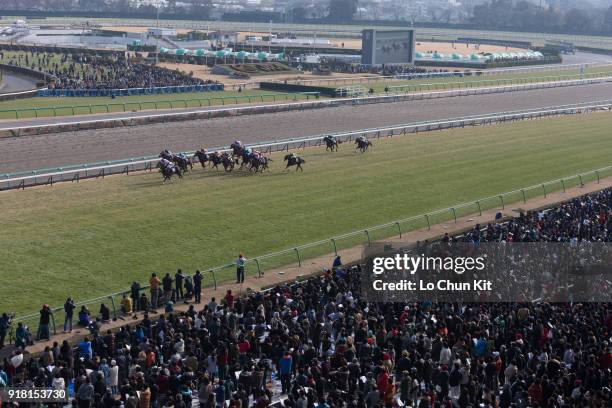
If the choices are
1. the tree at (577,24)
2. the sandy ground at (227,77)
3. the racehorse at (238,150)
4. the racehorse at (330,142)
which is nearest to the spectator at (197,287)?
the racehorse at (238,150)

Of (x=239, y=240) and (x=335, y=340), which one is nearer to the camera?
(x=335, y=340)

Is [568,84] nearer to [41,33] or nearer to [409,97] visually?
[409,97]

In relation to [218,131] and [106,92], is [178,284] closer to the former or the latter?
[218,131]

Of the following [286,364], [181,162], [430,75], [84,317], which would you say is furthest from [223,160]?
[430,75]

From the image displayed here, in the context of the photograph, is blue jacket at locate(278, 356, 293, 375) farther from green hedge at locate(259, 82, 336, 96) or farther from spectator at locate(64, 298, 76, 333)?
green hedge at locate(259, 82, 336, 96)

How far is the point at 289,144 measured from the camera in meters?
47.3

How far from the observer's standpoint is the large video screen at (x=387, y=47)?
9719 cm

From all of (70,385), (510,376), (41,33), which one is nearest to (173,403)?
(70,385)

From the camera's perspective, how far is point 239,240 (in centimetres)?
2895

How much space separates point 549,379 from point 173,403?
641 centimetres

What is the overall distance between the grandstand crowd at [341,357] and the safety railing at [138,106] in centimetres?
3364

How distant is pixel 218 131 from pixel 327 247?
2408 cm

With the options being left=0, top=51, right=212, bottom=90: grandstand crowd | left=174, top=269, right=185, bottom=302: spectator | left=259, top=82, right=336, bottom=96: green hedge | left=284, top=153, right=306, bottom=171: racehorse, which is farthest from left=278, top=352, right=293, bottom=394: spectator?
left=259, top=82, right=336, bottom=96: green hedge

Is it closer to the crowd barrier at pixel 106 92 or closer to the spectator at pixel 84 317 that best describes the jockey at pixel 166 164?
the spectator at pixel 84 317
